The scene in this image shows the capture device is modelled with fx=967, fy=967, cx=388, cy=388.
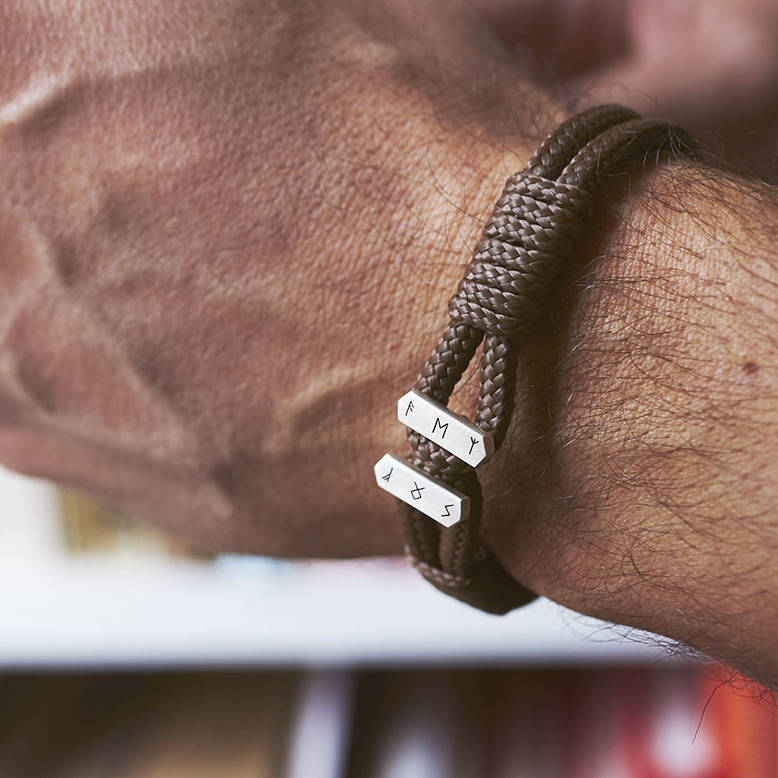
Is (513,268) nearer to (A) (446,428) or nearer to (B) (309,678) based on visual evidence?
(A) (446,428)

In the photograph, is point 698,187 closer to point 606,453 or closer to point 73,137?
point 606,453

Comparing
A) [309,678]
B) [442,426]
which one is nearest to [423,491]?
[442,426]

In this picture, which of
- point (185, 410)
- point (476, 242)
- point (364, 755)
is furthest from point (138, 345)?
point (364, 755)

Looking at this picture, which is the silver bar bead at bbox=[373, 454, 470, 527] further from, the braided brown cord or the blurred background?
the blurred background

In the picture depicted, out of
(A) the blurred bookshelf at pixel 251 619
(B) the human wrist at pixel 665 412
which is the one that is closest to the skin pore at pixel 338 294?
(B) the human wrist at pixel 665 412

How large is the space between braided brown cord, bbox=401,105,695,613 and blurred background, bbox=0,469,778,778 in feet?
2.47

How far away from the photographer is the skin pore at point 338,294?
0.41 meters

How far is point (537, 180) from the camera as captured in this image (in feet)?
1.37

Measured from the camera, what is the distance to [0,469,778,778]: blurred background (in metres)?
1.16

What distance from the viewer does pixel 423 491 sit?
427 millimetres

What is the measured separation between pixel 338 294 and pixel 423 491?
0.37ft

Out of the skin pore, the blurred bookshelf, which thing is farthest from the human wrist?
the blurred bookshelf

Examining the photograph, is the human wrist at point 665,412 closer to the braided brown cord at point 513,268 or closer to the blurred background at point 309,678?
the braided brown cord at point 513,268

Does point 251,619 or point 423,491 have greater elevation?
point 251,619
